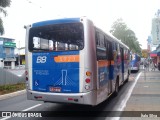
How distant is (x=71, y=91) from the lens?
8.59 meters

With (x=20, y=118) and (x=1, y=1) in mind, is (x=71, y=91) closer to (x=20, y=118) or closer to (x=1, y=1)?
(x=20, y=118)

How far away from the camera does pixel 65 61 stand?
877 cm

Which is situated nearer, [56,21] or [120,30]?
[56,21]

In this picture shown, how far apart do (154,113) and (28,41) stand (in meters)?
5.14

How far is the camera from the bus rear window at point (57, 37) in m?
8.75

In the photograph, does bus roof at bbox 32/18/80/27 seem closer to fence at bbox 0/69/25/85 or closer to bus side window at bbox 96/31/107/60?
bus side window at bbox 96/31/107/60

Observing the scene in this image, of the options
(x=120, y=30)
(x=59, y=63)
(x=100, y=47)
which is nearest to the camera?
(x=59, y=63)

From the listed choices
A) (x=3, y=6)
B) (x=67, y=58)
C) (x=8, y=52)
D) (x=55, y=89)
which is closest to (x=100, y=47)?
(x=67, y=58)

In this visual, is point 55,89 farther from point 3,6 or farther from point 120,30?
point 120,30

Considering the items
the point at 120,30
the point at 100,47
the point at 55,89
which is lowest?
the point at 55,89

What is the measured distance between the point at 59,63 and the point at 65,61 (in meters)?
0.23

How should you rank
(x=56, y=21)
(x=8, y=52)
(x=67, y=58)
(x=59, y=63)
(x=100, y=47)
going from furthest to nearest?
(x=8, y=52)
(x=100, y=47)
(x=56, y=21)
(x=59, y=63)
(x=67, y=58)

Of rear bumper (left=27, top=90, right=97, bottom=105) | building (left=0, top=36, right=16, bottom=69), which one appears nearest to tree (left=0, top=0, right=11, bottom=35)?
rear bumper (left=27, top=90, right=97, bottom=105)

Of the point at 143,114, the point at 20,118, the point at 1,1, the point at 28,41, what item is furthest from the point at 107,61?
the point at 1,1
